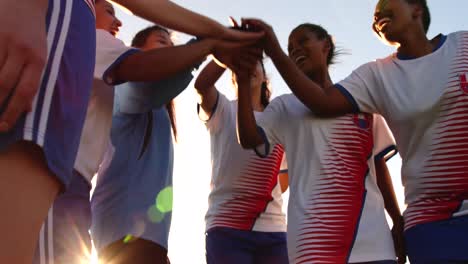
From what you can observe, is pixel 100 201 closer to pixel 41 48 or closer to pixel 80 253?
pixel 80 253


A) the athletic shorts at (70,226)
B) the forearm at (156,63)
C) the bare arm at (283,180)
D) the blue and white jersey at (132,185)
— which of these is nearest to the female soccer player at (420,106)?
the blue and white jersey at (132,185)

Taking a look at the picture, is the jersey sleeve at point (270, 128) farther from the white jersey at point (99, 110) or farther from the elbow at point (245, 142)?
the white jersey at point (99, 110)

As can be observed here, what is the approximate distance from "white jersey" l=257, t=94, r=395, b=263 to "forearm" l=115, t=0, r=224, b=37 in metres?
1.35

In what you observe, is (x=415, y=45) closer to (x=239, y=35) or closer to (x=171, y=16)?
(x=239, y=35)

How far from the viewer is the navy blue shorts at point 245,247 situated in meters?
4.01

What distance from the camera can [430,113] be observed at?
2.76 meters

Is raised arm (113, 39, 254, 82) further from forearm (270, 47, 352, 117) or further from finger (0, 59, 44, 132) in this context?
forearm (270, 47, 352, 117)

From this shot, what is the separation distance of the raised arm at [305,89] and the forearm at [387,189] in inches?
21.4

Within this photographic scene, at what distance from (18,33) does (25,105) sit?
147 millimetres

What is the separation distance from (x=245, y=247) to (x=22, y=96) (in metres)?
3.10

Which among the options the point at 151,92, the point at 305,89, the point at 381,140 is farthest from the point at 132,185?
the point at 381,140

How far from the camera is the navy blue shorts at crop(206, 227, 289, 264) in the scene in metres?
4.01

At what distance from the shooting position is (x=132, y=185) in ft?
9.84

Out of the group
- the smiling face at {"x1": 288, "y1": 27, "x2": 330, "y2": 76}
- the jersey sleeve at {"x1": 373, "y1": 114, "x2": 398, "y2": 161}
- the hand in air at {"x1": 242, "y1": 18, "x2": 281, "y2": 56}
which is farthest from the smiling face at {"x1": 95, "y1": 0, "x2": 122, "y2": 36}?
the jersey sleeve at {"x1": 373, "y1": 114, "x2": 398, "y2": 161}
